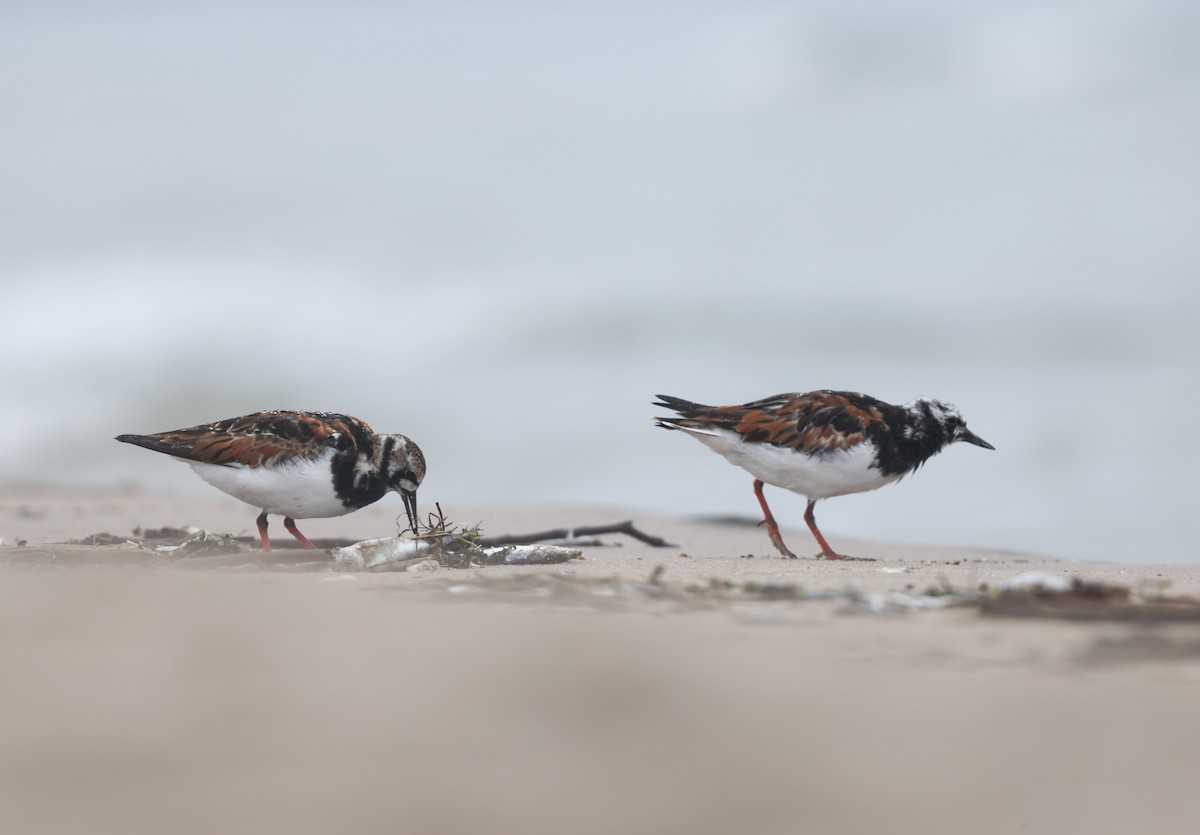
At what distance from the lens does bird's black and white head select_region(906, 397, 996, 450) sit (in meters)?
8.12

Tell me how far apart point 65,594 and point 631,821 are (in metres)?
2.18

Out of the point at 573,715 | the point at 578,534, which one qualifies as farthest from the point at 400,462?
the point at 573,715

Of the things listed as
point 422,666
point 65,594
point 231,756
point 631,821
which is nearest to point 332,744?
point 231,756

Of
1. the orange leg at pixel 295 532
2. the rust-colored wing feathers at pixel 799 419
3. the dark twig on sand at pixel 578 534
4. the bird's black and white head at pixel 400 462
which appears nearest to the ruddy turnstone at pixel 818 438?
the rust-colored wing feathers at pixel 799 419

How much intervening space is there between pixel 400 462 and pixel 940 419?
3.50 metres

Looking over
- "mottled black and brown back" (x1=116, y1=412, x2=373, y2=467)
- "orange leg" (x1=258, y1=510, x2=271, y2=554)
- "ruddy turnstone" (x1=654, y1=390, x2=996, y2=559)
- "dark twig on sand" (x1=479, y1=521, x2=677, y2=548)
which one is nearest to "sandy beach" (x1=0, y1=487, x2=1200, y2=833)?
"mottled black and brown back" (x1=116, y1=412, x2=373, y2=467)

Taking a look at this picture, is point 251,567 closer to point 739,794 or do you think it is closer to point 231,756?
point 231,756

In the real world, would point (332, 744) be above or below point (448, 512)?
below

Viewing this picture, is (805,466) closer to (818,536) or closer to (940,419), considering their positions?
(818,536)

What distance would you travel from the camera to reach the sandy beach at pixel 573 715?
285 cm

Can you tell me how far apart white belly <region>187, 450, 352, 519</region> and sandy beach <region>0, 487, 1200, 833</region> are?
2.83 m

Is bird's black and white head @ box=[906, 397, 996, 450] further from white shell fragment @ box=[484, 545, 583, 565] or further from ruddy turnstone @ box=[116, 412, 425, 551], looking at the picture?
ruddy turnstone @ box=[116, 412, 425, 551]

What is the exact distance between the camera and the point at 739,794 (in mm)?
2898

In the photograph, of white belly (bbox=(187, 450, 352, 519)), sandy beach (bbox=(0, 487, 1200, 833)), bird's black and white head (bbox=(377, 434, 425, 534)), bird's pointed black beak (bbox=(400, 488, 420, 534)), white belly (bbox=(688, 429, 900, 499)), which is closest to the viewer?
sandy beach (bbox=(0, 487, 1200, 833))
